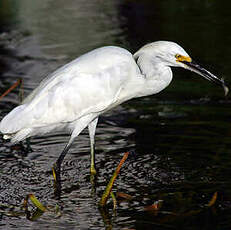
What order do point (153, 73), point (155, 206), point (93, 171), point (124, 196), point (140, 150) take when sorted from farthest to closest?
point (140, 150) < point (93, 171) < point (153, 73) < point (124, 196) < point (155, 206)

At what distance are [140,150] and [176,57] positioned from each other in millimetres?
1512

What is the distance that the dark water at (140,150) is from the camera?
5.82 metres

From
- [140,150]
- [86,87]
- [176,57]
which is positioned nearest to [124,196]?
[86,87]

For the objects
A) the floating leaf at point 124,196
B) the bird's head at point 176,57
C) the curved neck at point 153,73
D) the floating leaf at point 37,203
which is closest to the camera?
the floating leaf at point 37,203

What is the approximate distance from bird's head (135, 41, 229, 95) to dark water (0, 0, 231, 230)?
1.02m

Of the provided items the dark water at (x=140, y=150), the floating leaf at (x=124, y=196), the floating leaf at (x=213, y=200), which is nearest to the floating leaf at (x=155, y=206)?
the dark water at (x=140, y=150)

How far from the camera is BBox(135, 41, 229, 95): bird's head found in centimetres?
624

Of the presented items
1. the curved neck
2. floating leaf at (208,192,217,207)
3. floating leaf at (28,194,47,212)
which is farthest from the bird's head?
floating leaf at (28,194,47,212)

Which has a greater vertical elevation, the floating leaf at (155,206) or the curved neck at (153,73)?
the curved neck at (153,73)

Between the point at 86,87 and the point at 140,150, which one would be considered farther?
the point at 140,150

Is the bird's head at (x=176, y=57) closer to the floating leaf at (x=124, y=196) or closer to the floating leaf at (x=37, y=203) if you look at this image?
the floating leaf at (x=124, y=196)

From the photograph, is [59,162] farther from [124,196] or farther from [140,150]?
[140,150]

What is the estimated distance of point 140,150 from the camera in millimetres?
7449

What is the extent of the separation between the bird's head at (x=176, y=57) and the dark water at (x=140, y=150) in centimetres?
102
